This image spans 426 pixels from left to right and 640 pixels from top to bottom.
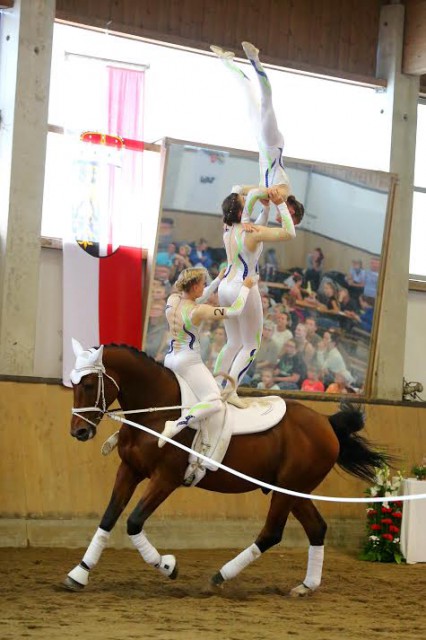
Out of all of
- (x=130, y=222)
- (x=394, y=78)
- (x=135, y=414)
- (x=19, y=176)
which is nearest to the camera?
(x=135, y=414)


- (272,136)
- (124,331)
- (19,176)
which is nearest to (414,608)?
(272,136)

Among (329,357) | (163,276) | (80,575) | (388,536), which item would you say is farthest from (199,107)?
(80,575)

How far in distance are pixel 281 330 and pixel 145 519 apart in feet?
13.4

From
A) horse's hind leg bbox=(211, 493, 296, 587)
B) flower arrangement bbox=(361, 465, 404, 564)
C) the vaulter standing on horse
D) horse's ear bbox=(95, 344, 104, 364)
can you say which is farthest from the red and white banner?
horse's hind leg bbox=(211, 493, 296, 587)

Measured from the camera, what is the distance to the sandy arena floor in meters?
5.25

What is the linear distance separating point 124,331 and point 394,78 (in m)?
3.95

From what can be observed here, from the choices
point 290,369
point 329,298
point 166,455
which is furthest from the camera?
point 329,298

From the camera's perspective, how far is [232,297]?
6.50m

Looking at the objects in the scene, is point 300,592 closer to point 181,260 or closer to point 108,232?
point 181,260

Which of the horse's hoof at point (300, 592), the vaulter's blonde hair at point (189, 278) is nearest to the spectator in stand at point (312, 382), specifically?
the horse's hoof at point (300, 592)

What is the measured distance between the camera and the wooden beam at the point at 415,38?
10.6 meters

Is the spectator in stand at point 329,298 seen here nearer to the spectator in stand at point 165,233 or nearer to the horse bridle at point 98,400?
the spectator in stand at point 165,233

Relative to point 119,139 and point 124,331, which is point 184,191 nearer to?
point 119,139

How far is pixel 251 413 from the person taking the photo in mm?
6684
